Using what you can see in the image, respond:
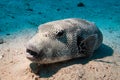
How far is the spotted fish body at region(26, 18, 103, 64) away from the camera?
10.6 ft

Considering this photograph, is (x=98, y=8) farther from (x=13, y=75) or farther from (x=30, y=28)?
(x=13, y=75)

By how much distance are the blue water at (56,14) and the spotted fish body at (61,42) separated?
1043 millimetres

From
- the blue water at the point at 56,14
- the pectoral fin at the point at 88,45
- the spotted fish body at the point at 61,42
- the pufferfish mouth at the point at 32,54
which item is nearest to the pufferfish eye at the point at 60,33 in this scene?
the spotted fish body at the point at 61,42

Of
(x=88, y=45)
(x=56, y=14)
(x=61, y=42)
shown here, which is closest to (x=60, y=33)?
(x=61, y=42)

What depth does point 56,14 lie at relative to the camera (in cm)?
609

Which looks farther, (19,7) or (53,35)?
(19,7)

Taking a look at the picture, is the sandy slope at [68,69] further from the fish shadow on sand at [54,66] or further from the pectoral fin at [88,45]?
the pectoral fin at [88,45]

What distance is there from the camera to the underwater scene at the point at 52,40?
11.1 feet

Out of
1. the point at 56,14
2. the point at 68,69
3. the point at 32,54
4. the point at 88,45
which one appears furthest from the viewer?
the point at 56,14

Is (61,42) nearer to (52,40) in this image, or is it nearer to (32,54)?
(52,40)

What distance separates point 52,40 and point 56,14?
2.76 metres

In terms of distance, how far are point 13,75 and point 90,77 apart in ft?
3.68

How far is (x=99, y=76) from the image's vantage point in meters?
3.33

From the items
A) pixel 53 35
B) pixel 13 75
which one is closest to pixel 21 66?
pixel 13 75
